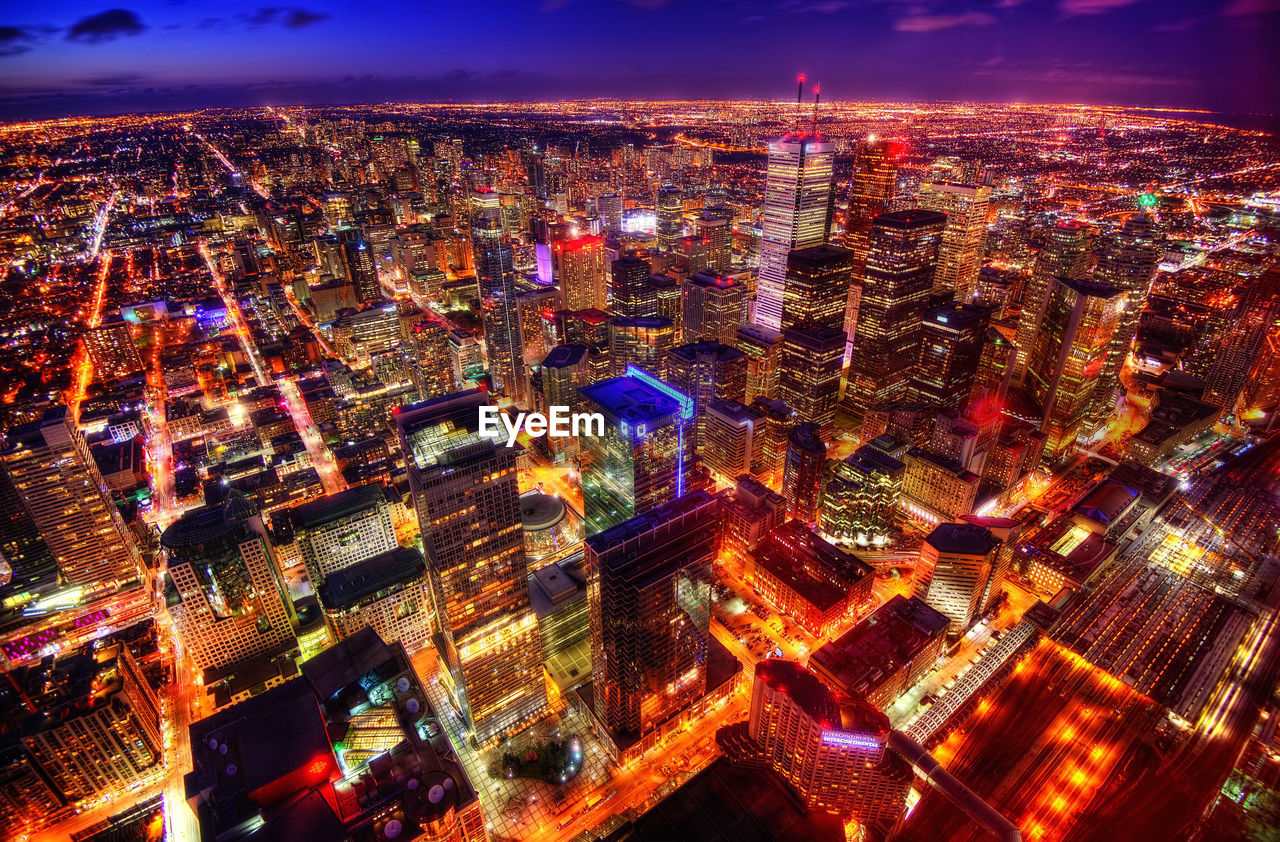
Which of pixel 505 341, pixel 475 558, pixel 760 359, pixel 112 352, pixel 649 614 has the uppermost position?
pixel 475 558

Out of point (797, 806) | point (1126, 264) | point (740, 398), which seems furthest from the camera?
point (740, 398)

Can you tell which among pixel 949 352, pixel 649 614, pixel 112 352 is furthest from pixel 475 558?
pixel 112 352

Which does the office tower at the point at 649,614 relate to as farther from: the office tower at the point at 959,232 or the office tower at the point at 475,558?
the office tower at the point at 959,232

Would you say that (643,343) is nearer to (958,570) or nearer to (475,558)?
(958,570)

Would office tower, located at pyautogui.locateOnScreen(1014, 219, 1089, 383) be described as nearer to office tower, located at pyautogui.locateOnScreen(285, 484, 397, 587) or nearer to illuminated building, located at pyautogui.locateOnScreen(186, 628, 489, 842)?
office tower, located at pyautogui.locateOnScreen(285, 484, 397, 587)

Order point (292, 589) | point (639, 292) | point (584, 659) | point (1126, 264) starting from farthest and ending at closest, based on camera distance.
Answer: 1. point (639, 292)
2. point (1126, 264)
3. point (292, 589)
4. point (584, 659)

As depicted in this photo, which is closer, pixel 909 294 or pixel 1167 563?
pixel 1167 563

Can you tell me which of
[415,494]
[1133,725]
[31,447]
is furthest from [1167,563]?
[31,447]

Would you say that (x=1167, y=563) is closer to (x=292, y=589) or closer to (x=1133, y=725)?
(x=1133, y=725)
